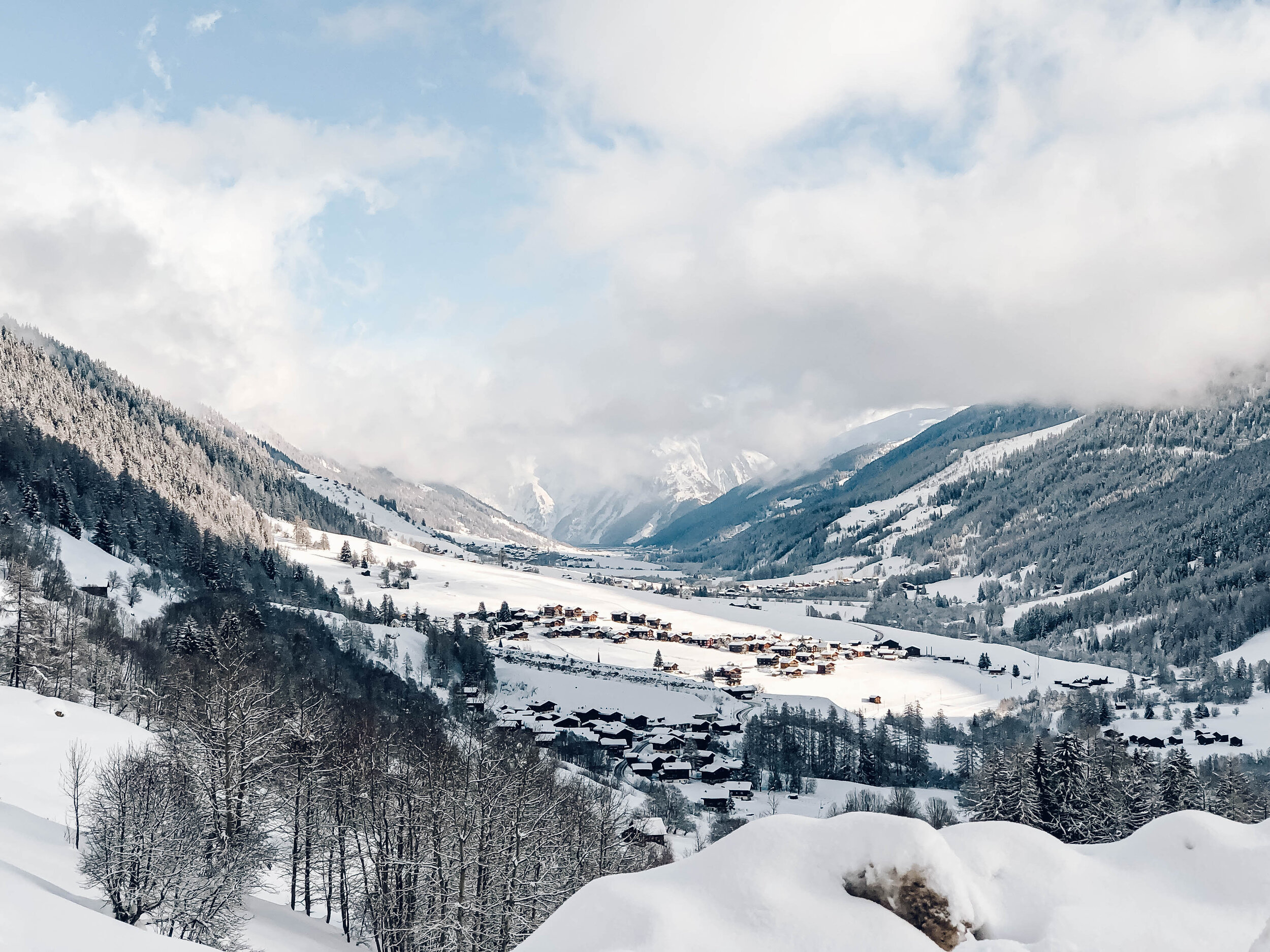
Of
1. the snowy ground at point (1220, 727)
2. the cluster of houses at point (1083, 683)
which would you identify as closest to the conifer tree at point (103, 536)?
the snowy ground at point (1220, 727)

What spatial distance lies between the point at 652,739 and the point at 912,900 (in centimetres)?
8699

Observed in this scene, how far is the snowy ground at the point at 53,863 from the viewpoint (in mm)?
20031

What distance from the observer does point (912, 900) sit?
380 inches

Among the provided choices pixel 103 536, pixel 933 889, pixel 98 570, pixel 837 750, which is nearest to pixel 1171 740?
pixel 837 750

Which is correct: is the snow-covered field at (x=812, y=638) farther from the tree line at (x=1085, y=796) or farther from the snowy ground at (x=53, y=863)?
the snowy ground at (x=53, y=863)

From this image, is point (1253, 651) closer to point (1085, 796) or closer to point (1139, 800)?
point (1139, 800)

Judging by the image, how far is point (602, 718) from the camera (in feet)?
324

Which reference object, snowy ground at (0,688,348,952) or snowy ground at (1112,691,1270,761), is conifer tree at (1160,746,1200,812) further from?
snowy ground at (1112,691,1270,761)

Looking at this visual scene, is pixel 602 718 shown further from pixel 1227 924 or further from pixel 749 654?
pixel 1227 924

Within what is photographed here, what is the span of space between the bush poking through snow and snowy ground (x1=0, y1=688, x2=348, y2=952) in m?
19.1

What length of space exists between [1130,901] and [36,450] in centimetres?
16153

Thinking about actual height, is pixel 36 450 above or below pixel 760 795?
above

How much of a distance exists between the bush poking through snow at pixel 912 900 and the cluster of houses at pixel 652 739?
6647 centimetres

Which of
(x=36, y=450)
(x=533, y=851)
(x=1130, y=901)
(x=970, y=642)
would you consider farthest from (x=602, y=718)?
(x=970, y=642)
